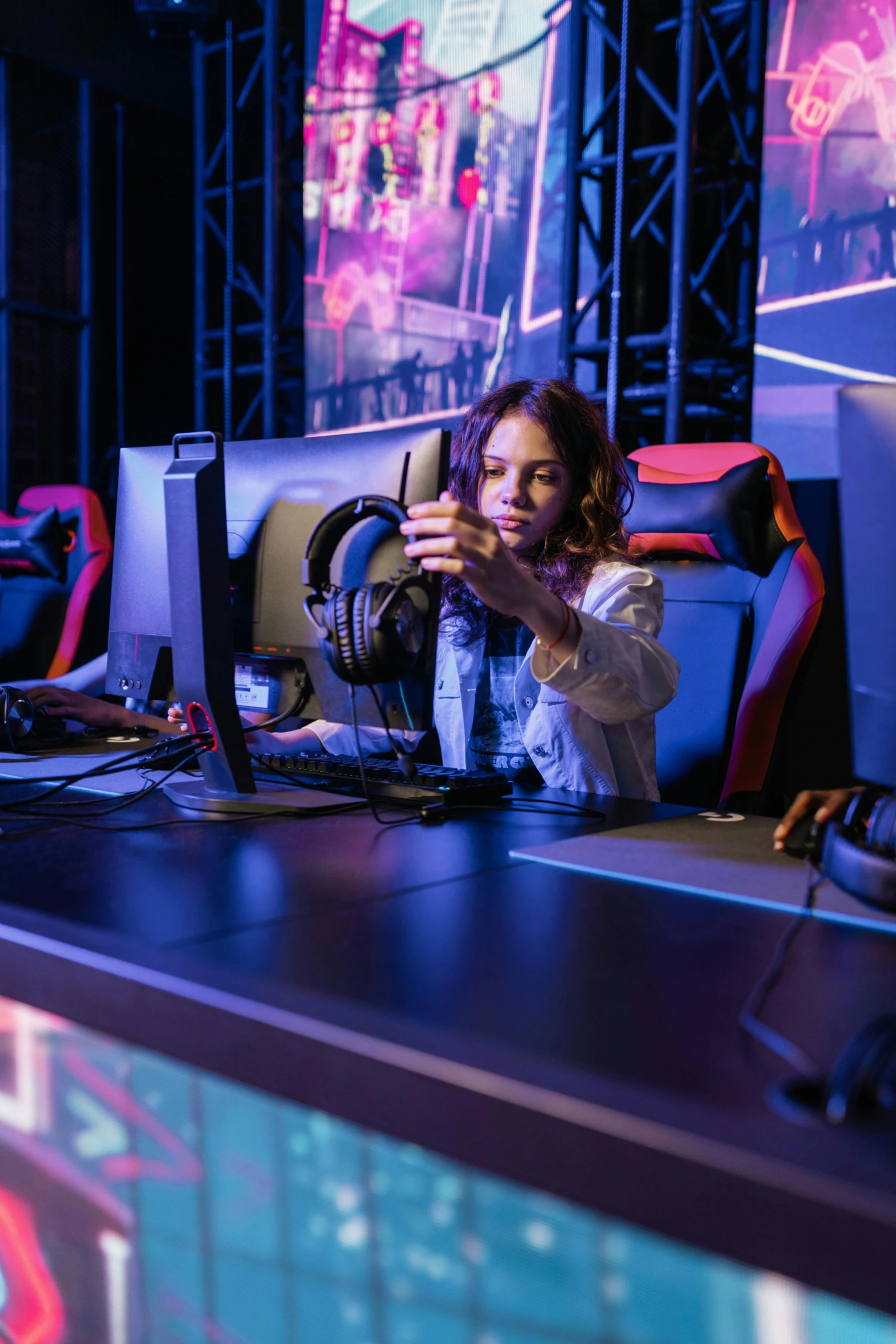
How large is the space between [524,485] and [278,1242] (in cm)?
111

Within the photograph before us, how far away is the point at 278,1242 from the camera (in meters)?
0.75

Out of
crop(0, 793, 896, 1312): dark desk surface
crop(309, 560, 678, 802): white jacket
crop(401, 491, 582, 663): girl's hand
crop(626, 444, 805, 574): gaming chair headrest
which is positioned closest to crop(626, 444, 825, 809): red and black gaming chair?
crop(626, 444, 805, 574): gaming chair headrest

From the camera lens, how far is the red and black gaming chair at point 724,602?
1.72 meters

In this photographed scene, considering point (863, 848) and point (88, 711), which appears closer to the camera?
point (863, 848)

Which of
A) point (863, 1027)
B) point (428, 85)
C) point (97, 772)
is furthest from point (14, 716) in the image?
point (428, 85)

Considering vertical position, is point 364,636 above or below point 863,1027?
above

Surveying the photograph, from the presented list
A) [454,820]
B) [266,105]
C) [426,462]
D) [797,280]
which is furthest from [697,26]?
[454,820]

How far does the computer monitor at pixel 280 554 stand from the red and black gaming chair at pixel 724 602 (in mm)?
676

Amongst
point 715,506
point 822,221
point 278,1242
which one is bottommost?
point 278,1242

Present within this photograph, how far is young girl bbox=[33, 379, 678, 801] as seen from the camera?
1.57 metres

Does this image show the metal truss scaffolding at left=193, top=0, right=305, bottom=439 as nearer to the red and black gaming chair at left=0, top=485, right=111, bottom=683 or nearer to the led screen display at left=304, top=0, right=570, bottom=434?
the led screen display at left=304, top=0, right=570, bottom=434

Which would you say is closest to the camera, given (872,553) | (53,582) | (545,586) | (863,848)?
(872,553)

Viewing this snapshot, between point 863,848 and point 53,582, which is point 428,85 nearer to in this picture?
point 53,582

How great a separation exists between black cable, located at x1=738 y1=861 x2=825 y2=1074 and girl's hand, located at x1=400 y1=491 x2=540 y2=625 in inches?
17.0
